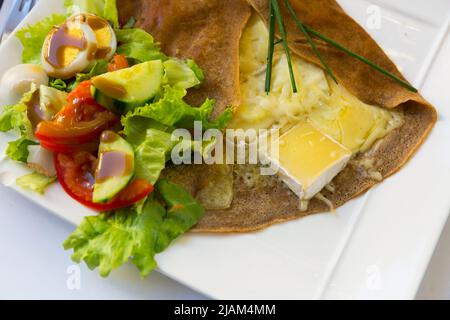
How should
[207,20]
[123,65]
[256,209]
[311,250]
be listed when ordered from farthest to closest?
[207,20] → [123,65] → [256,209] → [311,250]

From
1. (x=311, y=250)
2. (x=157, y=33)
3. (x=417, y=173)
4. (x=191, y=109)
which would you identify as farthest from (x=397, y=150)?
(x=157, y=33)

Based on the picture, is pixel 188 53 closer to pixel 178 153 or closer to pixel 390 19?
pixel 178 153

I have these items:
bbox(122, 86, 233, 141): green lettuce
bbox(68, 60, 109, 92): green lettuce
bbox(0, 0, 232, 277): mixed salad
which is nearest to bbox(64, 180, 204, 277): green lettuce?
bbox(0, 0, 232, 277): mixed salad

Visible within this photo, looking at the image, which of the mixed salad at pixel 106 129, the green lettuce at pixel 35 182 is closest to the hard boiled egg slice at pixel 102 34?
the mixed salad at pixel 106 129

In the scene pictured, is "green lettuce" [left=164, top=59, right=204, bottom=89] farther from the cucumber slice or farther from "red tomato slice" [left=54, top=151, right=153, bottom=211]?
"red tomato slice" [left=54, top=151, right=153, bottom=211]

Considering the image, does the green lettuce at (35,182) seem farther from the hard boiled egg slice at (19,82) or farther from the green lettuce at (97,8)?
the green lettuce at (97,8)

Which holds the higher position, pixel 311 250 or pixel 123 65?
pixel 123 65

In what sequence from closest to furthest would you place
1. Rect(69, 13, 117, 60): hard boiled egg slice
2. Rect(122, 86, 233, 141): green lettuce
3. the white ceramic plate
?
the white ceramic plate < Rect(122, 86, 233, 141): green lettuce < Rect(69, 13, 117, 60): hard boiled egg slice

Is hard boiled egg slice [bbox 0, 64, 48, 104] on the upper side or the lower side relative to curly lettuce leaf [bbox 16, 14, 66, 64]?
lower
